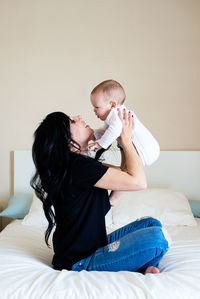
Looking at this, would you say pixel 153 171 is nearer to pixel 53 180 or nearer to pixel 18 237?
pixel 18 237

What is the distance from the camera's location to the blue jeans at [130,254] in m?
1.32

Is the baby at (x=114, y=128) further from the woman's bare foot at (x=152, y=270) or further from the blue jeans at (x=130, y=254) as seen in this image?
the woman's bare foot at (x=152, y=270)

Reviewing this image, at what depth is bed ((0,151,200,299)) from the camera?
118cm

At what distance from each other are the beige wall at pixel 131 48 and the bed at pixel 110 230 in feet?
1.06

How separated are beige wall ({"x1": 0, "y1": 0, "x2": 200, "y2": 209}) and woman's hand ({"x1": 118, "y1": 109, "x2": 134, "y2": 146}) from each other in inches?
61.6

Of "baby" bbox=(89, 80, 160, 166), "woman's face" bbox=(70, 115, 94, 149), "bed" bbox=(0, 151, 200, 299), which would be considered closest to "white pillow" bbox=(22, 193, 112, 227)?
"bed" bbox=(0, 151, 200, 299)

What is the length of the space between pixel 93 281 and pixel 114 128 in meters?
0.65

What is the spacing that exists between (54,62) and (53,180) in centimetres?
198

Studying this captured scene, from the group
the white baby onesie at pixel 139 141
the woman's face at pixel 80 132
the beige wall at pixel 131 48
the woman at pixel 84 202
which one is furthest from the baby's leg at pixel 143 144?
the beige wall at pixel 131 48

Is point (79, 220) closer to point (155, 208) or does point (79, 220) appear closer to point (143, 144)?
point (143, 144)

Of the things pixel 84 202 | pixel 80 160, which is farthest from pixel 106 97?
pixel 84 202

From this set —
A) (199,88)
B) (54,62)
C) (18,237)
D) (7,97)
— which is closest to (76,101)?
(54,62)

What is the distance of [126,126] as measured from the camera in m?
1.52

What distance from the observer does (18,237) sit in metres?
2.09
